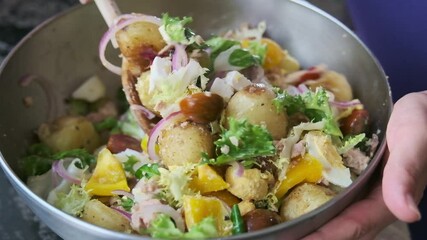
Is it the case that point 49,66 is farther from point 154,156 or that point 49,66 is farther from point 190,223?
point 190,223

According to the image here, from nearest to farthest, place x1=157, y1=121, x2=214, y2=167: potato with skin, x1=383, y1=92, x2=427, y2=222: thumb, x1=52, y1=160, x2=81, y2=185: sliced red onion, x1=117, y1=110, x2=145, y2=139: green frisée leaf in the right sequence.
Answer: x1=383, y1=92, x2=427, y2=222: thumb → x1=157, y1=121, x2=214, y2=167: potato with skin → x1=52, y1=160, x2=81, y2=185: sliced red onion → x1=117, y1=110, x2=145, y2=139: green frisée leaf

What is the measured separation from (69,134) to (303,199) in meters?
0.42

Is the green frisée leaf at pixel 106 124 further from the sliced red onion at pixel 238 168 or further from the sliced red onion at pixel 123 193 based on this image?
the sliced red onion at pixel 238 168

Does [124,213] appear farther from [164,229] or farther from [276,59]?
[276,59]

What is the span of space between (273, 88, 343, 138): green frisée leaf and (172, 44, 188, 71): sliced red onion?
0.44 feet

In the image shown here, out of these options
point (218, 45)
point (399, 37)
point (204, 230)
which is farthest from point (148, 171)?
point (399, 37)

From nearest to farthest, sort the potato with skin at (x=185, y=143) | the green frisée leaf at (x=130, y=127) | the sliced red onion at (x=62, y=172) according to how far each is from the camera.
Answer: the potato with skin at (x=185, y=143)
the sliced red onion at (x=62, y=172)
the green frisée leaf at (x=130, y=127)

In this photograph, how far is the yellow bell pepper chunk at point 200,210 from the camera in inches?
29.0

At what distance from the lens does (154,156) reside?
868 millimetres

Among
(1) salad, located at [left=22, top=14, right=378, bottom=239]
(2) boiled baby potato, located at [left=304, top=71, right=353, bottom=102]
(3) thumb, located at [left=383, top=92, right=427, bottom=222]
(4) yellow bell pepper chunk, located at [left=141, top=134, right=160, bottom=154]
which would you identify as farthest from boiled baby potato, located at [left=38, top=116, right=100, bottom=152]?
(3) thumb, located at [left=383, top=92, right=427, bottom=222]

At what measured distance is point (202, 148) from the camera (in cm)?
80

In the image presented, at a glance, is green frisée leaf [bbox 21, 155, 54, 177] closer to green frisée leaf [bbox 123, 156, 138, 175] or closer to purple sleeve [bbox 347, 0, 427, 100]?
green frisée leaf [bbox 123, 156, 138, 175]

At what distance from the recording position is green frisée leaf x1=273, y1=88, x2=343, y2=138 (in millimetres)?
860

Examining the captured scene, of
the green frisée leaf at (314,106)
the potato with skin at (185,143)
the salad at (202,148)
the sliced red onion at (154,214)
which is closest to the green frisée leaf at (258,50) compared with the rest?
the salad at (202,148)
